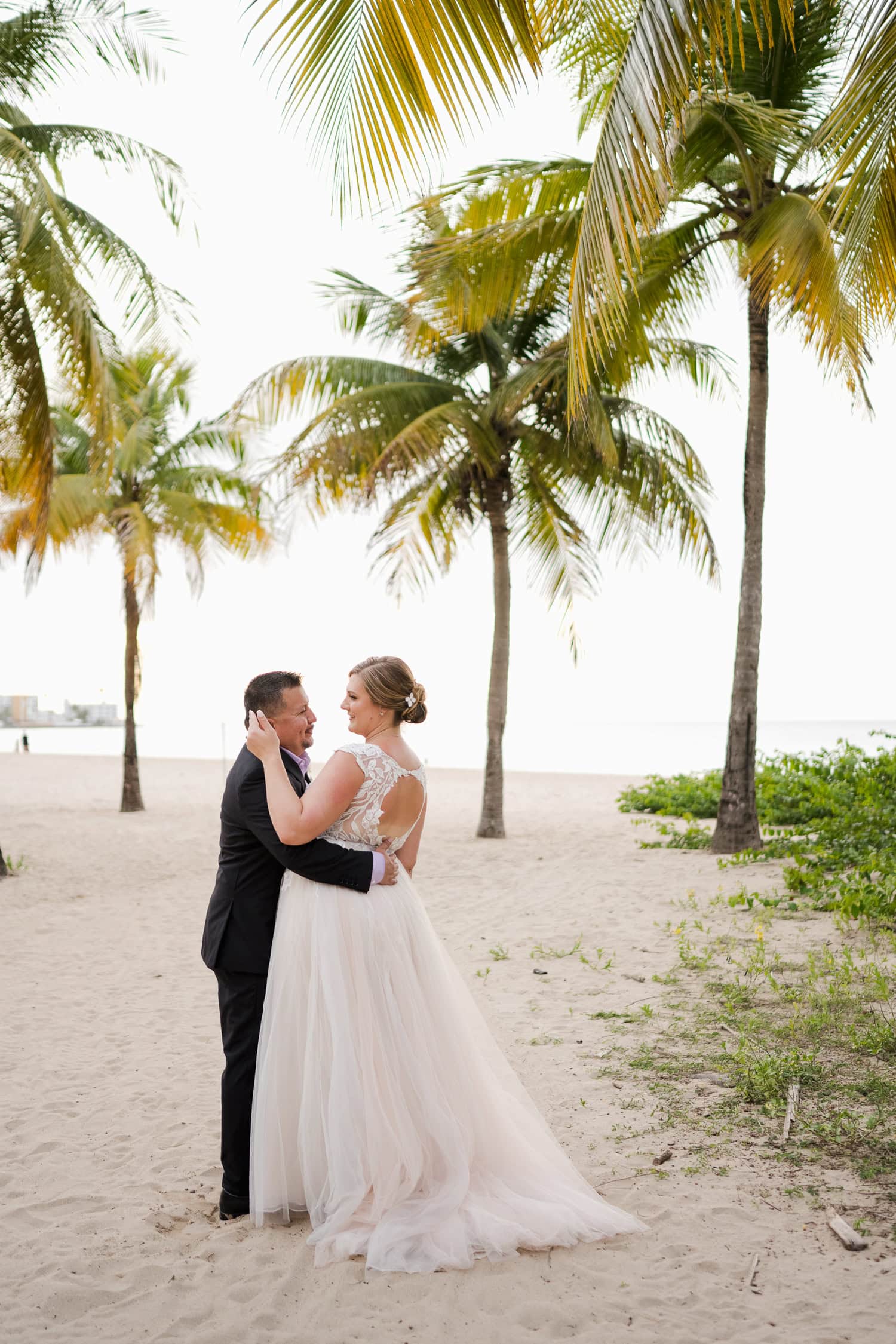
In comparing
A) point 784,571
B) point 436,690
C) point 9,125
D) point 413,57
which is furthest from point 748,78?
point 436,690

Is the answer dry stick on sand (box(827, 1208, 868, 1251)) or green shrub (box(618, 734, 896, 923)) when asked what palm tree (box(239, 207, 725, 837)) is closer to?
green shrub (box(618, 734, 896, 923))

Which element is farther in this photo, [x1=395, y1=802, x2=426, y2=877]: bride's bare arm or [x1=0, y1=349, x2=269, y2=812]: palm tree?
[x1=0, y1=349, x2=269, y2=812]: palm tree

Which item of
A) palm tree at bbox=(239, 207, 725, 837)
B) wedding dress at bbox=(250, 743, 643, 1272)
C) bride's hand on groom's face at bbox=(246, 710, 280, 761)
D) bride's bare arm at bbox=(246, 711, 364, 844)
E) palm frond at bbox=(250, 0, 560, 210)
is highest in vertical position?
palm tree at bbox=(239, 207, 725, 837)

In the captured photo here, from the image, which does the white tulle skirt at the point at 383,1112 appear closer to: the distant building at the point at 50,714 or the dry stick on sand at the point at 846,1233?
the dry stick on sand at the point at 846,1233

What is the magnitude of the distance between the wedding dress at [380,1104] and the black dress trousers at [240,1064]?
13 centimetres

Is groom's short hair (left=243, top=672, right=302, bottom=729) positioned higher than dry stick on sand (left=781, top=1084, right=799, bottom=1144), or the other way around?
groom's short hair (left=243, top=672, right=302, bottom=729)

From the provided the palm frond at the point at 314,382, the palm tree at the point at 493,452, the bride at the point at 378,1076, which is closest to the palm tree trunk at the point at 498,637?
the palm tree at the point at 493,452

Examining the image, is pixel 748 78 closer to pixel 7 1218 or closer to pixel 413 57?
pixel 413 57

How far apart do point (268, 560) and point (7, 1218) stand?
1476cm

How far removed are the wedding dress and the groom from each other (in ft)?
0.30

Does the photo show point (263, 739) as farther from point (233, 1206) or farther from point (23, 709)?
point (23, 709)

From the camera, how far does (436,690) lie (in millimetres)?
106938

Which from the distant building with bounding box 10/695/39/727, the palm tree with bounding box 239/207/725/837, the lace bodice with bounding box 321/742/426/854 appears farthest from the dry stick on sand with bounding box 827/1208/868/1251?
the distant building with bounding box 10/695/39/727

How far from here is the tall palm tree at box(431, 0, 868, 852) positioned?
26.7 feet
